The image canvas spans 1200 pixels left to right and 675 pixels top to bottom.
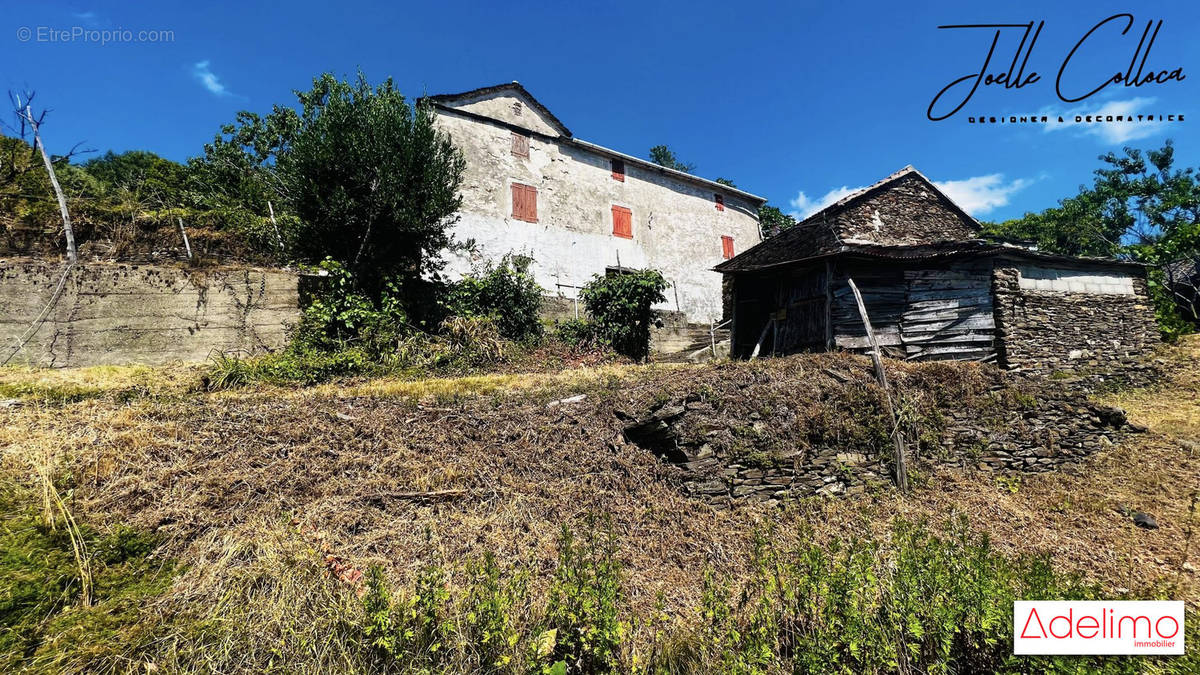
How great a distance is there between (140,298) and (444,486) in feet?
30.6

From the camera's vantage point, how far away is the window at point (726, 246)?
21.9m

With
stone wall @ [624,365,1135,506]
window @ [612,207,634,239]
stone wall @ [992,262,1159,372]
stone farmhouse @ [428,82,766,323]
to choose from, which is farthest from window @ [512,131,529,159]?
stone wall @ [992,262,1159,372]

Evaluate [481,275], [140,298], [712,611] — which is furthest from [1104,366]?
[140,298]

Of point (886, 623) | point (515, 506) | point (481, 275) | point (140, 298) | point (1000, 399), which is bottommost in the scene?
point (886, 623)

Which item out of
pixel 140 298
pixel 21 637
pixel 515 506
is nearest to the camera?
pixel 21 637

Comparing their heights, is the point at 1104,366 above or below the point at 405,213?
below

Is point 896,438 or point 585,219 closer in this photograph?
point 896,438

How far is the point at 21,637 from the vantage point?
9.42ft

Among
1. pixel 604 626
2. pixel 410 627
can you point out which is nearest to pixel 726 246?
pixel 604 626

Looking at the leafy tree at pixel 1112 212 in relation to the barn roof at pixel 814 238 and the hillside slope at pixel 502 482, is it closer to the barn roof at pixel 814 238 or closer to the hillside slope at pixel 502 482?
the barn roof at pixel 814 238

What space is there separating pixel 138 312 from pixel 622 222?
50.7 ft

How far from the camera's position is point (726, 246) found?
22.0 m

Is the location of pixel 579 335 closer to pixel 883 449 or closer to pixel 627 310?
pixel 627 310

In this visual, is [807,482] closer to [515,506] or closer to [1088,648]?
[1088,648]
